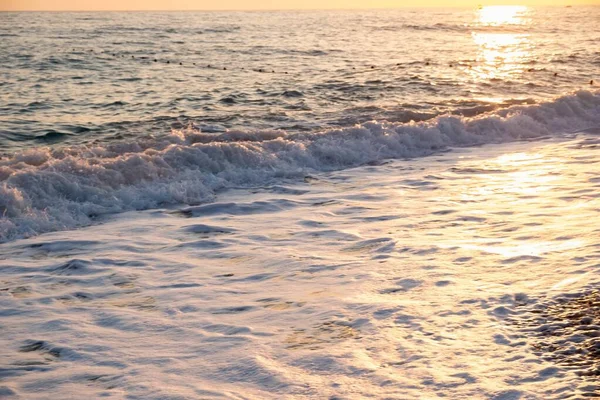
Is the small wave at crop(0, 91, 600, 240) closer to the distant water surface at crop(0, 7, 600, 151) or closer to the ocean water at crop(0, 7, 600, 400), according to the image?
the ocean water at crop(0, 7, 600, 400)

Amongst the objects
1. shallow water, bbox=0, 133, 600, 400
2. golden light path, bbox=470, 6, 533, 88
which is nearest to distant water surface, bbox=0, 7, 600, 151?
golden light path, bbox=470, 6, 533, 88

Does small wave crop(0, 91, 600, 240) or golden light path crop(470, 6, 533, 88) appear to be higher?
golden light path crop(470, 6, 533, 88)

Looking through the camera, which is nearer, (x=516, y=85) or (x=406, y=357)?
(x=406, y=357)

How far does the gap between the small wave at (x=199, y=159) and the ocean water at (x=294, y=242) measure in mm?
42

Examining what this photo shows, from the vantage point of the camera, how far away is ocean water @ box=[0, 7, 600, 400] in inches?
192

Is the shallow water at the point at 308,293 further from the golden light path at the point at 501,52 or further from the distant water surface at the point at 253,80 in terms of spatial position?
the golden light path at the point at 501,52

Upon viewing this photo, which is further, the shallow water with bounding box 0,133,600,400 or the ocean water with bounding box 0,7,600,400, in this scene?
the ocean water with bounding box 0,7,600,400

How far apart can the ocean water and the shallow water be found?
2 cm

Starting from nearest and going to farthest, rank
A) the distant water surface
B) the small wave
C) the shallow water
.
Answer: the shallow water
the small wave
the distant water surface

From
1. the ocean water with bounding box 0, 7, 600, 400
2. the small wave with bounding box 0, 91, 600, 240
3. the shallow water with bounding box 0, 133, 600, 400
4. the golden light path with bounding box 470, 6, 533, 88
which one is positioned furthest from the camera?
the golden light path with bounding box 470, 6, 533, 88

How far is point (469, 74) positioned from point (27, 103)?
13.1m

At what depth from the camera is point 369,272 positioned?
6.61 metres

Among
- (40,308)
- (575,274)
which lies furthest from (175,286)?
(575,274)

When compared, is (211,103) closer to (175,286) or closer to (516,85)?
(516,85)
